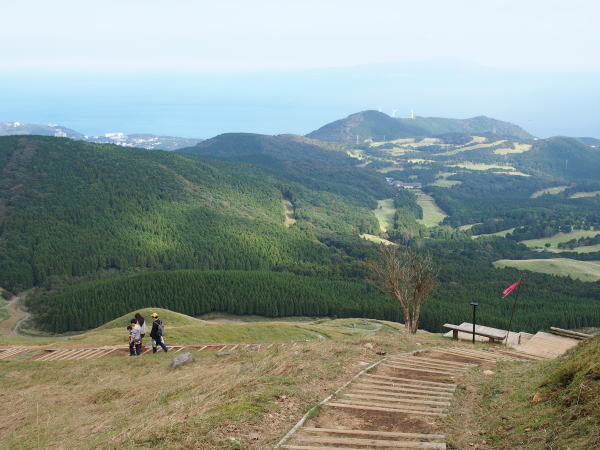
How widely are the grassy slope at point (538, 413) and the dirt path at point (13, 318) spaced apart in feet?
328

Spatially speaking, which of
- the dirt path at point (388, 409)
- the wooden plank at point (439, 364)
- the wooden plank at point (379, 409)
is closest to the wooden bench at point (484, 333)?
the dirt path at point (388, 409)

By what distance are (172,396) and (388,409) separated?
34.2ft

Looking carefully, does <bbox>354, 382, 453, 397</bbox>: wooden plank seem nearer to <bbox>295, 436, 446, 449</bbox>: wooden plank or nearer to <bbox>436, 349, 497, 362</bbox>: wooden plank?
Result: <bbox>295, 436, 446, 449</bbox>: wooden plank

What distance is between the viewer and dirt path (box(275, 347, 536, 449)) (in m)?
13.2

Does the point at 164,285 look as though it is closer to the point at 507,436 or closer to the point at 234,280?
the point at 234,280

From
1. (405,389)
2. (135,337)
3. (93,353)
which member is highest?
(405,389)

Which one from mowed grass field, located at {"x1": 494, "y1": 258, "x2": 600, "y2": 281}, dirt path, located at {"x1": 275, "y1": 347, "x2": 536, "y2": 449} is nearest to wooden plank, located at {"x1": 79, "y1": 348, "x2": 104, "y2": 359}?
dirt path, located at {"x1": 275, "y1": 347, "x2": 536, "y2": 449}

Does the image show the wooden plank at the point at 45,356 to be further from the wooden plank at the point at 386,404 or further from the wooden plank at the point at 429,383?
the wooden plank at the point at 386,404

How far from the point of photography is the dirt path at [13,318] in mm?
96625

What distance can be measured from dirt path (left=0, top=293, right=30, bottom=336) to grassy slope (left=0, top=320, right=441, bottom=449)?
76400 mm

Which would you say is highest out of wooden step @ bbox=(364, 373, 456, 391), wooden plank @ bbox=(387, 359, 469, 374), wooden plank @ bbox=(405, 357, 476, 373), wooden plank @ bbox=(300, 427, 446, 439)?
wooden plank @ bbox=(300, 427, 446, 439)

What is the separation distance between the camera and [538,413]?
1380 centimetres

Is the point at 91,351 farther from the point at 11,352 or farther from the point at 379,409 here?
the point at 379,409

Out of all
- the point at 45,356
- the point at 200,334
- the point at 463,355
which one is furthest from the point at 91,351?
the point at 463,355
